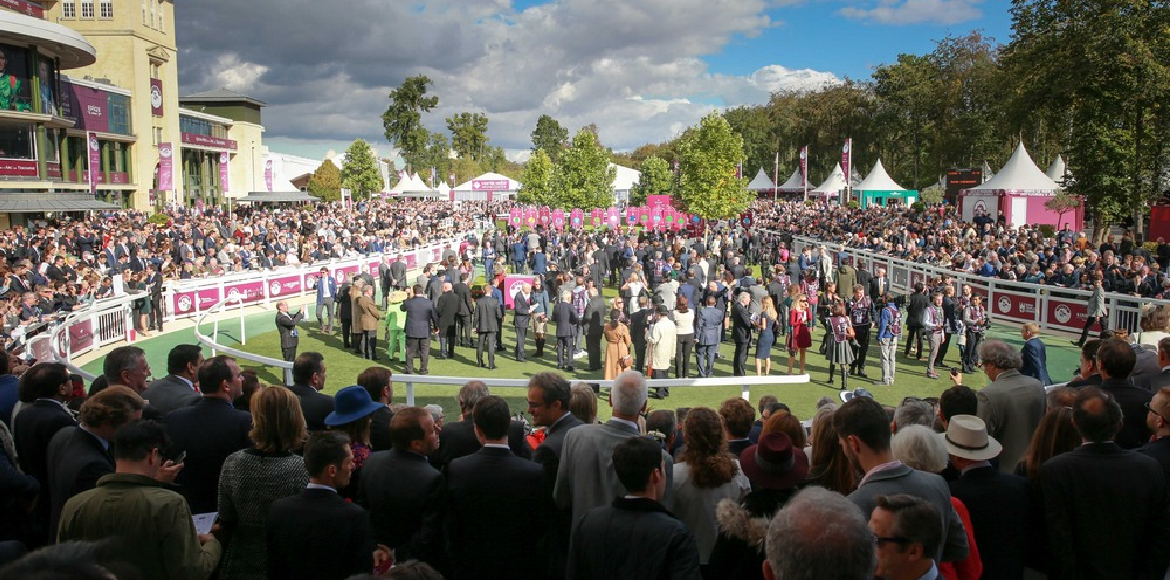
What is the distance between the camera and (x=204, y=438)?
4773 millimetres

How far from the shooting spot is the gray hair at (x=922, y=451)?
12.9 feet

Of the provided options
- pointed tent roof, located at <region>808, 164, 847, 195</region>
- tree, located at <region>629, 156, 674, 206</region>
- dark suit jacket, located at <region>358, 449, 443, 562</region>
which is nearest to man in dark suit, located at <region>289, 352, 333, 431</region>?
dark suit jacket, located at <region>358, 449, 443, 562</region>

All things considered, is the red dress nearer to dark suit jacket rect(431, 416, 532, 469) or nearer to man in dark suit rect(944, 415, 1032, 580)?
dark suit jacket rect(431, 416, 532, 469)

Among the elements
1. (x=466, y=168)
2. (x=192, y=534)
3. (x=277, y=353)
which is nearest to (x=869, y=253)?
(x=277, y=353)

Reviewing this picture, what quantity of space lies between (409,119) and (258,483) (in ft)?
312

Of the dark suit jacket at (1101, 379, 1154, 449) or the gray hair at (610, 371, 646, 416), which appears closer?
the gray hair at (610, 371, 646, 416)

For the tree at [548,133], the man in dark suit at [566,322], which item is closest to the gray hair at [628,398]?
the man in dark suit at [566,322]

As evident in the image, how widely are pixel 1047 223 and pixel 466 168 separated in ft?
277

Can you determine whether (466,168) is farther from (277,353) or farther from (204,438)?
(204,438)

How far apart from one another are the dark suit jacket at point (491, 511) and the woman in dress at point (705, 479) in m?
0.81

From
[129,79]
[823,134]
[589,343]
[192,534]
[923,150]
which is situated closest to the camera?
[192,534]

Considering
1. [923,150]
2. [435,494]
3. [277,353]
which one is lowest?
[277,353]

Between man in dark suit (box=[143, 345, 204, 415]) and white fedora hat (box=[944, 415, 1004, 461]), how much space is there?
4977mm

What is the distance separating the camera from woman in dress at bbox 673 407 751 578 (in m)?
4.07
